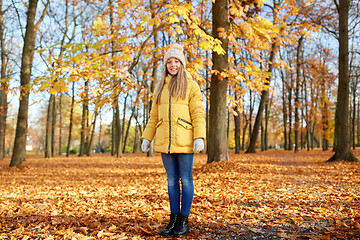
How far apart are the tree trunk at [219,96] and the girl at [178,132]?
17.4 feet

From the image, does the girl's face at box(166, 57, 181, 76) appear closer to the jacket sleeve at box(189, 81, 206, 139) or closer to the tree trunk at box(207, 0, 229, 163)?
the jacket sleeve at box(189, 81, 206, 139)

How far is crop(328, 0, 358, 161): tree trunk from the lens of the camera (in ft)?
34.5

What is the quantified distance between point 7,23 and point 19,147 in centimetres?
1084

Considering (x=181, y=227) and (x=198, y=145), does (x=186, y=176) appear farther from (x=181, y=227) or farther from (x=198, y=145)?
(x=181, y=227)

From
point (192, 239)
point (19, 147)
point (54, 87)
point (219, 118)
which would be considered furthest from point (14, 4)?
point (192, 239)

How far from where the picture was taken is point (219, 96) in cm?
837

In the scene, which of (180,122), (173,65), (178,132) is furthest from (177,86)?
(178,132)

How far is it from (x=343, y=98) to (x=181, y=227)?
1056cm

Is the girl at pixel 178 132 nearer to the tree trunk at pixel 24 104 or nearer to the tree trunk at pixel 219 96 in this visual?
the tree trunk at pixel 219 96

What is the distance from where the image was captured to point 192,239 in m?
2.96

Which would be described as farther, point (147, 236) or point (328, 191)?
point (328, 191)

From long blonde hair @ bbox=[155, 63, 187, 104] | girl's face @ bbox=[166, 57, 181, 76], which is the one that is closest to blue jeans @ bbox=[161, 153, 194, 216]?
long blonde hair @ bbox=[155, 63, 187, 104]

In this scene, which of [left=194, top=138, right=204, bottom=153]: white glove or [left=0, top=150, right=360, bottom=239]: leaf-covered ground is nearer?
[left=194, top=138, right=204, bottom=153]: white glove

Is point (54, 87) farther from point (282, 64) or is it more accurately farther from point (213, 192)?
point (282, 64)
